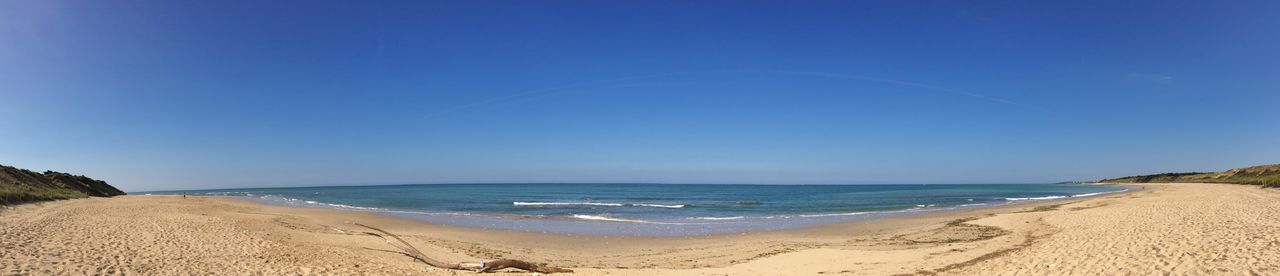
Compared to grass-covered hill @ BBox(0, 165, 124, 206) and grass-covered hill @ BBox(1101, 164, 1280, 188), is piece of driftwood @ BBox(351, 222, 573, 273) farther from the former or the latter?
grass-covered hill @ BBox(1101, 164, 1280, 188)

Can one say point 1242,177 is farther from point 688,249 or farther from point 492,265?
point 492,265

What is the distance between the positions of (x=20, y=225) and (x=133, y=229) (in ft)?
7.68

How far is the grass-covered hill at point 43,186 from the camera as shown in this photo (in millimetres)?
25708

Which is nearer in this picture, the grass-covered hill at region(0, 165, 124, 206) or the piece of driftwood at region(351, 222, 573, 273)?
the piece of driftwood at region(351, 222, 573, 273)

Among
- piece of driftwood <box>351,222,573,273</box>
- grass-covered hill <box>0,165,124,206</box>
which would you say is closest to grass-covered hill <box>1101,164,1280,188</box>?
piece of driftwood <box>351,222,573,273</box>

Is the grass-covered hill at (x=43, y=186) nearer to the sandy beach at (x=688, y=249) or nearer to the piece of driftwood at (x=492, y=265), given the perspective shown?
the sandy beach at (x=688, y=249)

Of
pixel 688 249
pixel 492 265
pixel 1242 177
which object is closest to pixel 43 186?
pixel 492 265

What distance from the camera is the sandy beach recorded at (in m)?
10.4

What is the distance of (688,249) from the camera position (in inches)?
670

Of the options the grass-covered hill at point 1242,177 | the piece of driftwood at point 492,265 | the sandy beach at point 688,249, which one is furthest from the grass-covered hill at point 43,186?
the grass-covered hill at point 1242,177

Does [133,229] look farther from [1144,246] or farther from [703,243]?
[1144,246]

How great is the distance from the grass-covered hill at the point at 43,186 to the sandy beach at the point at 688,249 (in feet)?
17.8

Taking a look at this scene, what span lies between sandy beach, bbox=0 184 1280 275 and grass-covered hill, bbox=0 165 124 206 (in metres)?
5.43

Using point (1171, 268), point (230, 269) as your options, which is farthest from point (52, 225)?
point (1171, 268)
